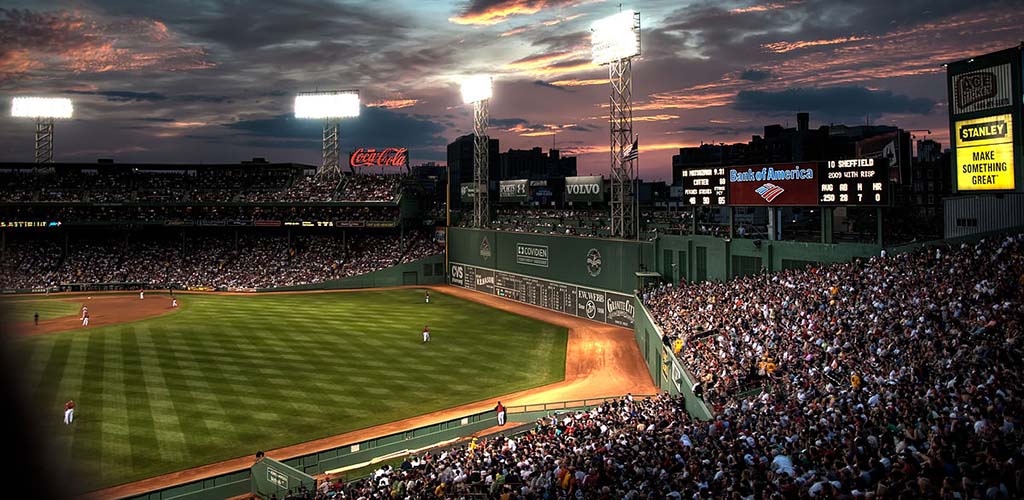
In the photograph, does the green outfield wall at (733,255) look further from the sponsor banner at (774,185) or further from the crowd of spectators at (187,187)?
the crowd of spectators at (187,187)

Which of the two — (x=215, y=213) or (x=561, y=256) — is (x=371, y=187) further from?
(x=561, y=256)

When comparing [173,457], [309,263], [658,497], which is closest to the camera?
[658,497]

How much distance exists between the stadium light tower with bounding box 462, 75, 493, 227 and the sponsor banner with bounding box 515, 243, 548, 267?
8242 millimetres

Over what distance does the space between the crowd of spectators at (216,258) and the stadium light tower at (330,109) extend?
950 centimetres

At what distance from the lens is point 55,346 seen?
3772 cm

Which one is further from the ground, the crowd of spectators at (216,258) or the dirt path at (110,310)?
the crowd of spectators at (216,258)

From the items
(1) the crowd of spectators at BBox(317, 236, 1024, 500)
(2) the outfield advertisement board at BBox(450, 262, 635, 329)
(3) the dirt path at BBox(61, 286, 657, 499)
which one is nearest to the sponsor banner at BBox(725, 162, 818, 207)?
(1) the crowd of spectators at BBox(317, 236, 1024, 500)

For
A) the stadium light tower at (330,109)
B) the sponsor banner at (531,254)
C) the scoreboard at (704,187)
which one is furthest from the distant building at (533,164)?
the scoreboard at (704,187)

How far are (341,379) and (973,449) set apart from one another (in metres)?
25.8

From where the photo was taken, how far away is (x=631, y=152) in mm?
44875

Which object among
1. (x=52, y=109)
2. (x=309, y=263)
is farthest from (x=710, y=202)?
(x=52, y=109)

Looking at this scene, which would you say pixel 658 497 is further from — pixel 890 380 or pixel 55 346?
pixel 55 346

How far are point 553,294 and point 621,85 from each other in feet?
52.3

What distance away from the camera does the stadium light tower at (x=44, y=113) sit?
73.1 meters
